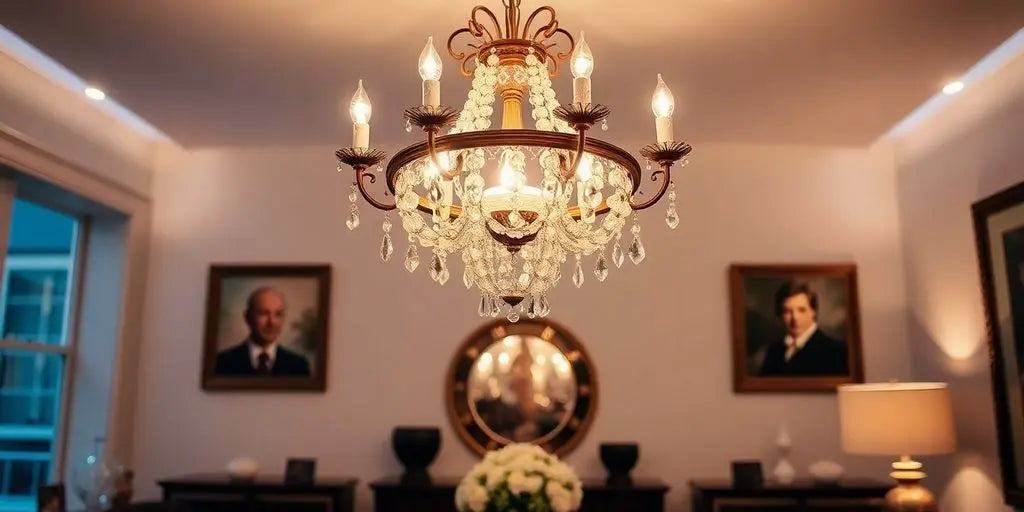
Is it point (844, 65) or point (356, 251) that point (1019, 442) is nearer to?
point (844, 65)

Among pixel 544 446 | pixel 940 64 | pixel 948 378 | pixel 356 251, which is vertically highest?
pixel 940 64

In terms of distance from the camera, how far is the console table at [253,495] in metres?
4.16

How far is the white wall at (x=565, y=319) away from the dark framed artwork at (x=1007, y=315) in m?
1.02

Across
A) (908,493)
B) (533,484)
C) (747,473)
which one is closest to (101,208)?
(533,484)

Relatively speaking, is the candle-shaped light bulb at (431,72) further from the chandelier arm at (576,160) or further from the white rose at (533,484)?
the white rose at (533,484)

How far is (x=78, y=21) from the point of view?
10.4 ft

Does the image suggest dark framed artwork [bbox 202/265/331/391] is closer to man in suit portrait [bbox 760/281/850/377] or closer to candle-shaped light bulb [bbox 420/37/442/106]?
man in suit portrait [bbox 760/281/850/377]

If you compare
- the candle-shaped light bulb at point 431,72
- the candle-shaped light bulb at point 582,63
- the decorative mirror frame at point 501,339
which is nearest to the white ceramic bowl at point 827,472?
the decorative mirror frame at point 501,339

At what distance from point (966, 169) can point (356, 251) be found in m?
3.36

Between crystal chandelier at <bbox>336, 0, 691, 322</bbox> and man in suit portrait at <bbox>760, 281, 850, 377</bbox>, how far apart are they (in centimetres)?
255

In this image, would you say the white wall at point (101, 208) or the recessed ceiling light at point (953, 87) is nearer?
the recessed ceiling light at point (953, 87)

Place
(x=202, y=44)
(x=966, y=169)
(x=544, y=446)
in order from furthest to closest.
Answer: (x=544, y=446) → (x=966, y=169) → (x=202, y=44)

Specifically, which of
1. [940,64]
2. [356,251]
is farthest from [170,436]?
[940,64]

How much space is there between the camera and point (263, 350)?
4750 mm
